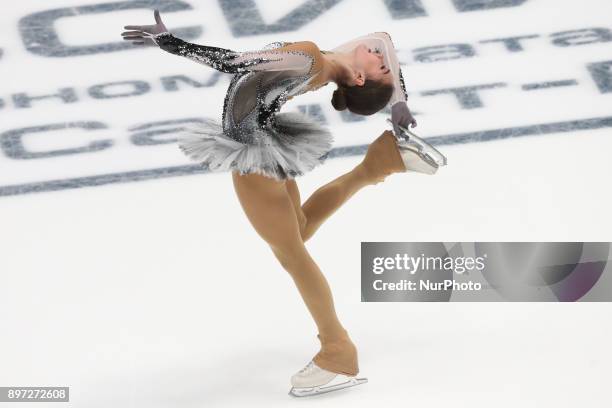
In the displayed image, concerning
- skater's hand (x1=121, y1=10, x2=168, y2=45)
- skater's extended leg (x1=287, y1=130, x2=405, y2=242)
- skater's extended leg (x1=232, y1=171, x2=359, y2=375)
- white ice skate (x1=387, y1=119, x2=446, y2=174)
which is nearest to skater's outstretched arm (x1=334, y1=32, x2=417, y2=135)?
white ice skate (x1=387, y1=119, x2=446, y2=174)

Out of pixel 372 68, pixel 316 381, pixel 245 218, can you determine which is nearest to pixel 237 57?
pixel 372 68

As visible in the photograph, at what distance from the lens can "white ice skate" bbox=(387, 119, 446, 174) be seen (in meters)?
4.44

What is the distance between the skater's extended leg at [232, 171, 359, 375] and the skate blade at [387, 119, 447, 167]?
42 centimetres

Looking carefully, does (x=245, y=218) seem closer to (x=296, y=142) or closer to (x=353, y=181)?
(x=353, y=181)

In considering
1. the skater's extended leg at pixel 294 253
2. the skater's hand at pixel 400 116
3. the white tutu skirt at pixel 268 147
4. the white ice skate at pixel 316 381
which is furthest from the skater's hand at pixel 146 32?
the white ice skate at pixel 316 381

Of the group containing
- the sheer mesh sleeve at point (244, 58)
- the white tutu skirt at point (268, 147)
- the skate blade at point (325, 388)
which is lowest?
the skate blade at point (325, 388)

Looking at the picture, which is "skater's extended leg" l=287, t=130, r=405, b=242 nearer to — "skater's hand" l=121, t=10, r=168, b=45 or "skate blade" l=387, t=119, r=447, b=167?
"skate blade" l=387, t=119, r=447, b=167

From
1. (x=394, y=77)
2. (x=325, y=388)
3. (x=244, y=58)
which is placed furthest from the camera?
(x=325, y=388)

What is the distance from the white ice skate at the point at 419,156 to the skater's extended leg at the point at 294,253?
422 mm

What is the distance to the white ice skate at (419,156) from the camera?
444 centimetres

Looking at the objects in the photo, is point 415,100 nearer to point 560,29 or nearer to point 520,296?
point 560,29

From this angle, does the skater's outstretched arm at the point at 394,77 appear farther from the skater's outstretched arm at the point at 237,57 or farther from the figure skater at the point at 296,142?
the skater's outstretched arm at the point at 237,57

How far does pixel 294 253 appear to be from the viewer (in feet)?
14.5

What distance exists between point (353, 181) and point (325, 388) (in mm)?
683
